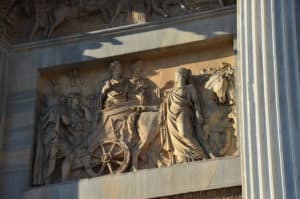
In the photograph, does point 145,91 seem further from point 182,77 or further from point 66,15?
point 66,15

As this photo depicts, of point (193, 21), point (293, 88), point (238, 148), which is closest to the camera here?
point (293, 88)

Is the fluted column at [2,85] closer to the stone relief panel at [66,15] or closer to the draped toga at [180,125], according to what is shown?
the stone relief panel at [66,15]

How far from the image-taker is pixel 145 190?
36.5 ft

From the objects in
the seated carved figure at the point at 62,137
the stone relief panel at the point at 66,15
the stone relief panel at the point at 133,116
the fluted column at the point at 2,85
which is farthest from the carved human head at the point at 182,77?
the fluted column at the point at 2,85

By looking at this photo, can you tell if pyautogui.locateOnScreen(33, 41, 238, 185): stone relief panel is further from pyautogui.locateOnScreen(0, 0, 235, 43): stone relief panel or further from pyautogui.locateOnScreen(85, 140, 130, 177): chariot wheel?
pyautogui.locateOnScreen(0, 0, 235, 43): stone relief panel

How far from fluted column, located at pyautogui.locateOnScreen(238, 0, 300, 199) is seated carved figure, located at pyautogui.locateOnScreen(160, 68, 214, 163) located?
0.90 meters

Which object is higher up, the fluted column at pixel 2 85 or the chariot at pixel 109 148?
the fluted column at pixel 2 85

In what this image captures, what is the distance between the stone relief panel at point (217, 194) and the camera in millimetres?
10797

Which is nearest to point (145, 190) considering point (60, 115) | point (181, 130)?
point (181, 130)

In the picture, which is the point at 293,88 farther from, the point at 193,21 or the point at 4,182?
the point at 4,182

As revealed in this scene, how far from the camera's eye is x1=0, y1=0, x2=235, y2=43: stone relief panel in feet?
40.4

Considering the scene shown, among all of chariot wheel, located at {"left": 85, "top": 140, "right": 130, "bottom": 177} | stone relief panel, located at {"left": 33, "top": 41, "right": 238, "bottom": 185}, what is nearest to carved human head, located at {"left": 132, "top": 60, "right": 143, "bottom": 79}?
stone relief panel, located at {"left": 33, "top": 41, "right": 238, "bottom": 185}

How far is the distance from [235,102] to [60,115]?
6.82ft

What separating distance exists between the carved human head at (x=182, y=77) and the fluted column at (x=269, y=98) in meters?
1.01
